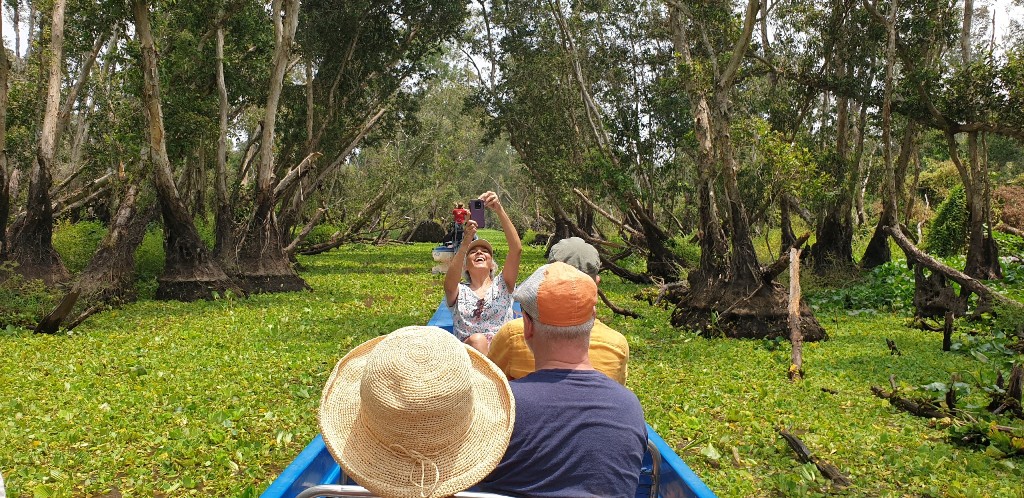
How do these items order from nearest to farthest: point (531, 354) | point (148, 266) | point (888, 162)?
point (531, 354), point (888, 162), point (148, 266)

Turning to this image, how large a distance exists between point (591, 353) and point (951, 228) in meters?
18.4

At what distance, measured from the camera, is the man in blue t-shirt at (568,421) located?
260 cm

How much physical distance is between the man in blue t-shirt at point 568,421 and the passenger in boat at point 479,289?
2734 mm

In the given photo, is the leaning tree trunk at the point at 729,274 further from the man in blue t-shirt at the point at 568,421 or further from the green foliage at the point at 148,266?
the green foliage at the point at 148,266

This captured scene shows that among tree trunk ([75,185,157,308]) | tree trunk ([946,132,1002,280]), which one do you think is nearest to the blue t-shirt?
tree trunk ([75,185,157,308])

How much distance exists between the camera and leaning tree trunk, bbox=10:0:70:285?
1265cm

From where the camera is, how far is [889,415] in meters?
6.41

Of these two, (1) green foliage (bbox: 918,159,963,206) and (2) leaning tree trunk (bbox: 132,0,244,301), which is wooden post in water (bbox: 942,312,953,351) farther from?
(1) green foliage (bbox: 918,159,963,206)

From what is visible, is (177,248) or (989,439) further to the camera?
(177,248)

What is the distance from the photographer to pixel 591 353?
375 cm

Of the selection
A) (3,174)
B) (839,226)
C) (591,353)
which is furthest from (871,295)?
(3,174)

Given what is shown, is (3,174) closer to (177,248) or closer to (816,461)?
(177,248)

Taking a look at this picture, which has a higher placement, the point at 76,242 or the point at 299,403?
the point at 76,242

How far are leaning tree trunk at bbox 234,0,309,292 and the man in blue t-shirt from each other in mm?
13440
